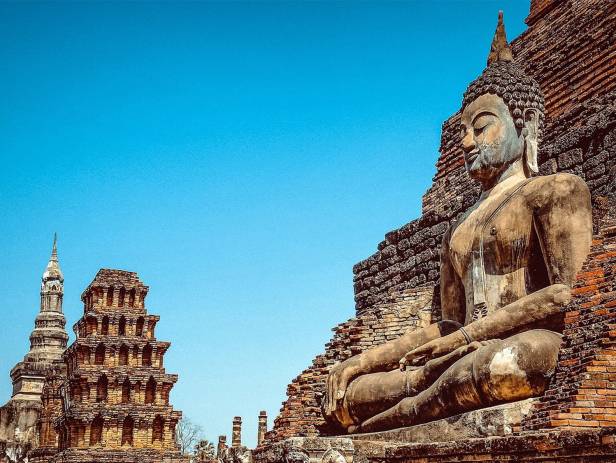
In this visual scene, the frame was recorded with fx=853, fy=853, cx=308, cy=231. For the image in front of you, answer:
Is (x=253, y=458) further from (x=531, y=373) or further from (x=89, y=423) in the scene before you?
(x=89, y=423)

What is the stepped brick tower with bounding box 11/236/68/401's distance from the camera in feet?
141

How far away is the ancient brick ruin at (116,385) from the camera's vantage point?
96.2 feet

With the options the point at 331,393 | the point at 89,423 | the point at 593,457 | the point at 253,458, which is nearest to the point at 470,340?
the point at 331,393

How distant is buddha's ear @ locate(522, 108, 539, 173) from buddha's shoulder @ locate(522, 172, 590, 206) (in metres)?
0.57

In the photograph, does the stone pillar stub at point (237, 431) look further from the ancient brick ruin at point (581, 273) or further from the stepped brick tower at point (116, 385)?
the ancient brick ruin at point (581, 273)

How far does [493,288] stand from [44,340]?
1639 inches

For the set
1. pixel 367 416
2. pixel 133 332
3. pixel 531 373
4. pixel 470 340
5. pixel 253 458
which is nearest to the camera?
pixel 531 373

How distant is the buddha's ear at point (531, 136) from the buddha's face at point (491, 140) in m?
0.05

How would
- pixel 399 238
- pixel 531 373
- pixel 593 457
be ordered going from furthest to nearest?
pixel 399 238 < pixel 531 373 < pixel 593 457

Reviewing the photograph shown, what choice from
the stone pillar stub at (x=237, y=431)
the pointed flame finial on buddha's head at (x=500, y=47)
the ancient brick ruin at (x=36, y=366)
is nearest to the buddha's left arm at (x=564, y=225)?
the pointed flame finial on buddha's head at (x=500, y=47)

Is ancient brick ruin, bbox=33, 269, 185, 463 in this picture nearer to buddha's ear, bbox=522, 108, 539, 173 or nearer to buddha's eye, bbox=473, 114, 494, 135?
buddha's eye, bbox=473, 114, 494, 135

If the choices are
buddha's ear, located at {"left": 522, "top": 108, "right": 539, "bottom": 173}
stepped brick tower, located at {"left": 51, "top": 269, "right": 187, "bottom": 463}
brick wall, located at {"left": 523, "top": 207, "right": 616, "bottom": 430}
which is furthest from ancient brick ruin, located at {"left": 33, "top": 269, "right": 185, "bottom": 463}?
brick wall, located at {"left": 523, "top": 207, "right": 616, "bottom": 430}

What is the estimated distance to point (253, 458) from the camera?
29.4 feet

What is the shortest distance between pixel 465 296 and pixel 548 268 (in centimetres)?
103
